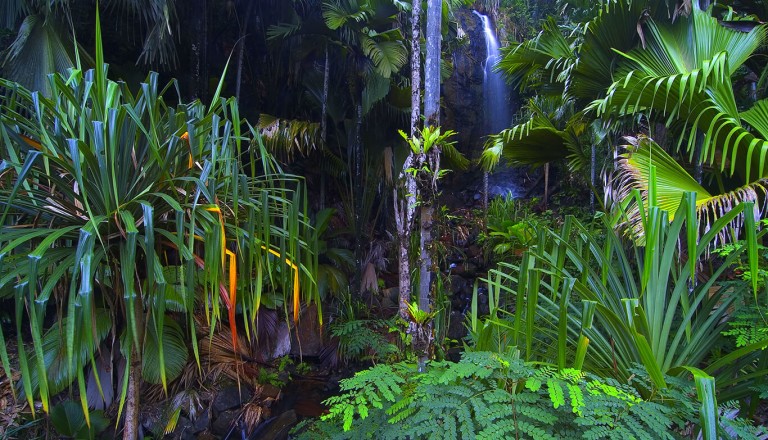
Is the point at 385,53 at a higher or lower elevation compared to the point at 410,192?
higher

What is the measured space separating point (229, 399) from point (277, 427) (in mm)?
559

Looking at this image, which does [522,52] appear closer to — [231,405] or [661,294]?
[661,294]

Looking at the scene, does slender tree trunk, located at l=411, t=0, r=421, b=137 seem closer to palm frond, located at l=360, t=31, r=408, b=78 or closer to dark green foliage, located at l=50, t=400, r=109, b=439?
palm frond, located at l=360, t=31, r=408, b=78

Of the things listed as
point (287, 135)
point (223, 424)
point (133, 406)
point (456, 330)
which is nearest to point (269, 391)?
point (223, 424)

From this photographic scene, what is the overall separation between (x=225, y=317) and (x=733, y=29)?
4.82 metres

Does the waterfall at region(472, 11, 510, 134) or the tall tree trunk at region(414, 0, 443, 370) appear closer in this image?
the tall tree trunk at region(414, 0, 443, 370)

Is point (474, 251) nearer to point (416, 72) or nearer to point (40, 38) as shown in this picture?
point (416, 72)

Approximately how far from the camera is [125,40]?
5.26 metres

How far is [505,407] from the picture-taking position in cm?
153

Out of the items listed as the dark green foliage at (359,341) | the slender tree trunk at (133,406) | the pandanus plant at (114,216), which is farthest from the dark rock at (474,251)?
the slender tree trunk at (133,406)

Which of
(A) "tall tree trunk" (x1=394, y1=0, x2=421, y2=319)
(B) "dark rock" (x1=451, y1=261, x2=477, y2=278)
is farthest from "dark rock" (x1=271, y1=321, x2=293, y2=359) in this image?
(B) "dark rock" (x1=451, y1=261, x2=477, y2=278)

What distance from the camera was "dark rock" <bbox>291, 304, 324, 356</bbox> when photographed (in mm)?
4953

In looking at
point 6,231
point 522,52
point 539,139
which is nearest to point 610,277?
point 539,139

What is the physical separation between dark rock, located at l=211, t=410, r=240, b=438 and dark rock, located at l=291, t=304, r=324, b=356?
107cm
